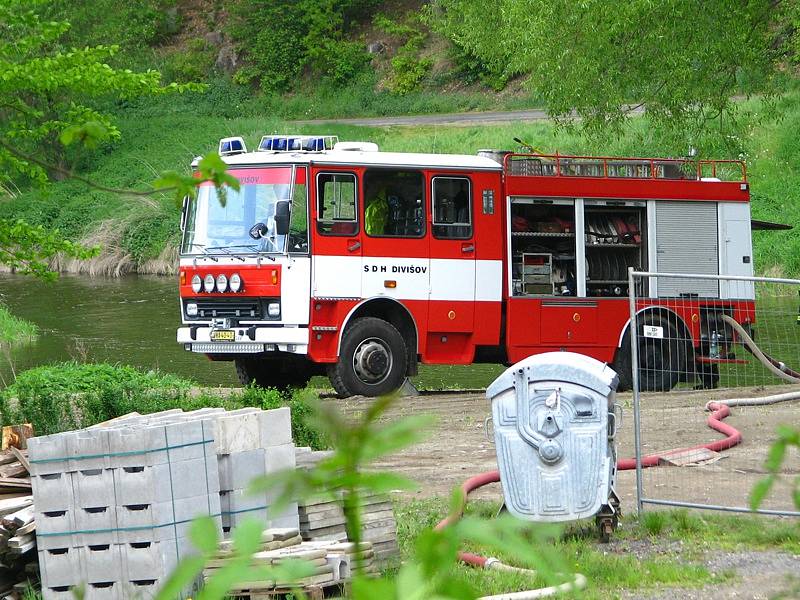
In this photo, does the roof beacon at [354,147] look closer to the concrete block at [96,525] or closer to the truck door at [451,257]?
the truck door at [451,257]

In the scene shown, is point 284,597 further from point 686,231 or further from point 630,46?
point 630,46

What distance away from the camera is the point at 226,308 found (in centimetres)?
1556

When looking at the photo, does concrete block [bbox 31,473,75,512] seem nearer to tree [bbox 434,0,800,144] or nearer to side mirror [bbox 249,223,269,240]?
side mirror [bbox 249,223,269,240]

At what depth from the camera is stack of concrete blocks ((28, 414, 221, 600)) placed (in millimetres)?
7195

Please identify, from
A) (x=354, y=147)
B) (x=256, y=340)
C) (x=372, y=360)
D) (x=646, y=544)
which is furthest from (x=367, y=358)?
(x=646, y=544)

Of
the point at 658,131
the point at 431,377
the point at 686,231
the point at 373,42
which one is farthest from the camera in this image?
the point at 373,42

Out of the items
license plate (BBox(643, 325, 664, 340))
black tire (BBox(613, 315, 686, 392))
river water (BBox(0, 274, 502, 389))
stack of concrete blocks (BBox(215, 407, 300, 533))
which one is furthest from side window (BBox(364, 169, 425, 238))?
stack of concrete blocks (BBox(215, 407, 300, 533))

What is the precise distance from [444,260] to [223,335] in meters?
2.82

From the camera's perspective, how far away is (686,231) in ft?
56.6

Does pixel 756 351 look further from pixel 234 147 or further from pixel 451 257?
pixel 234 147

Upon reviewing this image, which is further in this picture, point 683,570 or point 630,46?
point 630,46

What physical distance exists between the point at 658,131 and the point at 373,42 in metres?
38.8

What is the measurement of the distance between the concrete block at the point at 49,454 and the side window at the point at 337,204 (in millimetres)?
8197

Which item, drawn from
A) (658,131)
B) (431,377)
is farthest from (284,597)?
(658,131)
